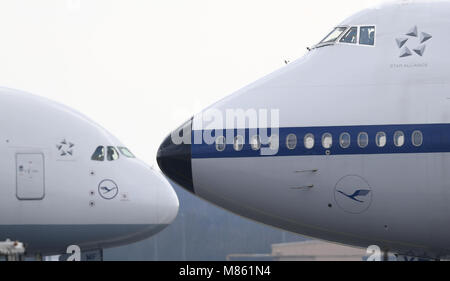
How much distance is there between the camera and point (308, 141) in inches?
603

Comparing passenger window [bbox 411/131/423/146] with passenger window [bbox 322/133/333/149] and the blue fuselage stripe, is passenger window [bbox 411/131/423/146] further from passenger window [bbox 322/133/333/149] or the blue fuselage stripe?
passenger window [bbox 322/133/333/149]

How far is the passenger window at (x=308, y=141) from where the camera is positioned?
15.3 meters

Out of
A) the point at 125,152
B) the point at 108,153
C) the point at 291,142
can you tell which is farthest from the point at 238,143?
the point at 125,152

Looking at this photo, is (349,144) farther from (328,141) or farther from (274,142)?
(274,142)

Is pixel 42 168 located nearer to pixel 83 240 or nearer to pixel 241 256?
pixel 83 240

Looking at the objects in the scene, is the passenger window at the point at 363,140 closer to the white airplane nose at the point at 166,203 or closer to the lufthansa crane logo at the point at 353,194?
the lufthansa crane logo at the point at 353,194

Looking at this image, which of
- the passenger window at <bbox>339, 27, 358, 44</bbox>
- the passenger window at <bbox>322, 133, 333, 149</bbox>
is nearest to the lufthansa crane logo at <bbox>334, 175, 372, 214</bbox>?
the passenger window at <bbox>322, 133, 333, 149</bbox>

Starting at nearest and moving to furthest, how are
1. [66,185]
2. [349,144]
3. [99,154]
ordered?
[349,144]
[66,185]
[99,154]

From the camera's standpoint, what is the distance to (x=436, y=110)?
14.9 m

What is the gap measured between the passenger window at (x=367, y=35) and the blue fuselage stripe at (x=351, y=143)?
1625 millimetres

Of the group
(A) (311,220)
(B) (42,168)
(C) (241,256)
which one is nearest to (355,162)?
(A) (311,220)

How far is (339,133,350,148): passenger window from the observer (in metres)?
15.2

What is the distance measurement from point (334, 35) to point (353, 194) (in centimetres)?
305

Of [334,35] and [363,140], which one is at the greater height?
[334,35]
